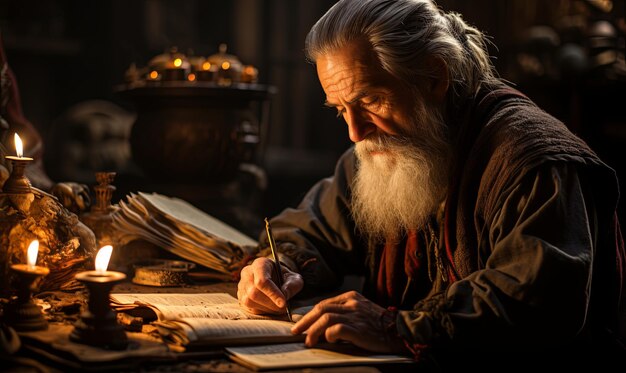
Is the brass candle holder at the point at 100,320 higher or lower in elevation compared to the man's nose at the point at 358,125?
lower

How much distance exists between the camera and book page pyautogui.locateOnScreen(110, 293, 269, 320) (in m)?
2.61

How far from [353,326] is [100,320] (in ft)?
2.24

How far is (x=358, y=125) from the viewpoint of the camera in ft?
10.1

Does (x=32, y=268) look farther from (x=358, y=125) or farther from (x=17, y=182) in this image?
(x=358, y=125)

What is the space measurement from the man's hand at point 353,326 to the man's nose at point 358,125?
0.75m

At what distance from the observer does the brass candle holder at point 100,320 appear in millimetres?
2246

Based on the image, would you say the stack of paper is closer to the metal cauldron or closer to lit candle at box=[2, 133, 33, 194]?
lit candle at box=[2, 133, 33, 194]

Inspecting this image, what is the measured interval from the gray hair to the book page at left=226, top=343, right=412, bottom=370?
3.46 feet

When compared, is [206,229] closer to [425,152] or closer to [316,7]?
[425,152]

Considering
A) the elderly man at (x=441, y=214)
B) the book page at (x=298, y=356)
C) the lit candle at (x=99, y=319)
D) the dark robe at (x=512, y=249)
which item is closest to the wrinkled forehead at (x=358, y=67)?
the elderly man at (x=441, y=214)

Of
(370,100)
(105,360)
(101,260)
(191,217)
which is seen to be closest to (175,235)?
(191,217)

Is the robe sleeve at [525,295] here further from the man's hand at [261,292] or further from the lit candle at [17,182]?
the lit candle at [17,182]

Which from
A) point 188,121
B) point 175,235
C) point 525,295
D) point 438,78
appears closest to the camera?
point 525,295

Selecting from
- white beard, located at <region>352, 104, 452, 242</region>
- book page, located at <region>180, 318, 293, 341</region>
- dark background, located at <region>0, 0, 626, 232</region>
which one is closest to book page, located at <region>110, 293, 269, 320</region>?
book page, located at <region>180, 318, 293, 341</region>
